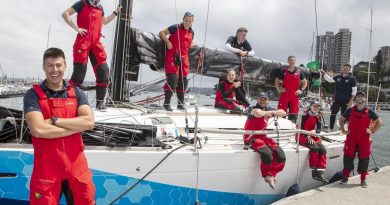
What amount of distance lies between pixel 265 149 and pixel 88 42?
2708 millimetres

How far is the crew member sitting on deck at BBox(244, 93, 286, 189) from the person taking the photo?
4.82 meters

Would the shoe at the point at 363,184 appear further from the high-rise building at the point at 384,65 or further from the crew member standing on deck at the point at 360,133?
the high-rise building at the point at 384,65

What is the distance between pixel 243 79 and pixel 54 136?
5.16 meters

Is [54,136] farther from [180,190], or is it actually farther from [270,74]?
[270,74]

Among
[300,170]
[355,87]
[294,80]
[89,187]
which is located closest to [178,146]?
[89,187]

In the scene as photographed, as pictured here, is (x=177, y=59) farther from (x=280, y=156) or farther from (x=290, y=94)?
(x=290, y=94)

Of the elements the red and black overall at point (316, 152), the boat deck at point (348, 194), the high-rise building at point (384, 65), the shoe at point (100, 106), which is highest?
the high-rise building at point (384, 65)

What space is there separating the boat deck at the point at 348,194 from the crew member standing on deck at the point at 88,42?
117 inches

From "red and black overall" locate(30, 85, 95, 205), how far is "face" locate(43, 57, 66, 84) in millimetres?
118

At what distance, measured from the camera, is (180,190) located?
4188 mm

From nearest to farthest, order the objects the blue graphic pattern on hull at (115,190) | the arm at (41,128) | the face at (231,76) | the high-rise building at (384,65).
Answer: the arm at (41,128)
the blue graphic pattern on hull at (115,190)
the face at (231,76)
the high-rise building at (384,65)

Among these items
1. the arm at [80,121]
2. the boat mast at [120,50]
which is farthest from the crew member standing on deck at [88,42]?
the arm at [80,121]

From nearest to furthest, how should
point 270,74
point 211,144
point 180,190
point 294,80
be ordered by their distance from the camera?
point 180,190
point 211,144
point 294,80
point 270,74

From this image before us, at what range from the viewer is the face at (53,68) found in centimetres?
287
